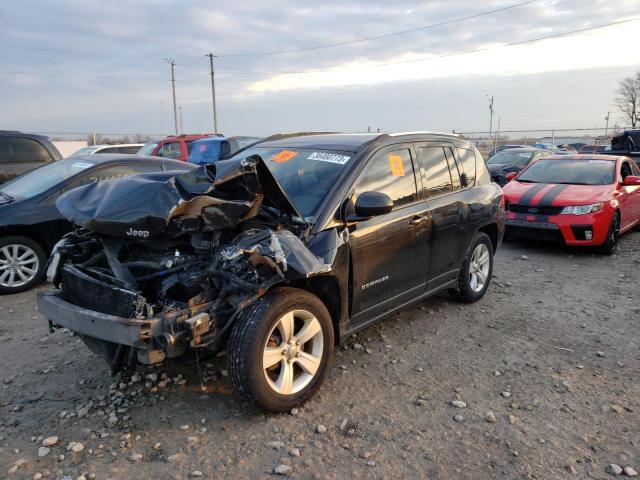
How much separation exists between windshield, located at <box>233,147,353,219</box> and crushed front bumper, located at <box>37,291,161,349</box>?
1.33 meters

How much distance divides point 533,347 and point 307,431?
7.68ft

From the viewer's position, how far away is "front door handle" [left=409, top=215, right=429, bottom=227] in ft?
13.5

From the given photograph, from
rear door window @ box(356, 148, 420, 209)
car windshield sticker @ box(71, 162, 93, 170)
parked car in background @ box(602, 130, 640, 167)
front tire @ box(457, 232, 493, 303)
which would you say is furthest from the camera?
parked car in background @ box(602, 130, 640, 167)

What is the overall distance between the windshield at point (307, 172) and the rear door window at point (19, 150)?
20.3 feet

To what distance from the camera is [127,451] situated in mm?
2857

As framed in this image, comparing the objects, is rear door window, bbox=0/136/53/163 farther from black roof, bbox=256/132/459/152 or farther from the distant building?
the distant building

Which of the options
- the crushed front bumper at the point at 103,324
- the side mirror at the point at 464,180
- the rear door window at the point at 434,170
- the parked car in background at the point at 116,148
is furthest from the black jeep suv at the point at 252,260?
the parked car in background at the point at 116,148

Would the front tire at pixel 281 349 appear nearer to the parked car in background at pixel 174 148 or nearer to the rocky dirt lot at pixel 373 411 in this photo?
the rocky dirt lot at pixel 373 411

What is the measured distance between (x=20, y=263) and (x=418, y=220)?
453cm

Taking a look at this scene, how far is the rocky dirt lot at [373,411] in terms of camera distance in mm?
2764

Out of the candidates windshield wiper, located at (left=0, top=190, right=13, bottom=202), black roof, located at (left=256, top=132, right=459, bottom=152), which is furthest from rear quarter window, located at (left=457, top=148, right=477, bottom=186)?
windshield wiper, located at (left=0, top=190, right=13, bottom=202)

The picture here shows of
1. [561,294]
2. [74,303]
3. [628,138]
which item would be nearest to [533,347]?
[561,294]

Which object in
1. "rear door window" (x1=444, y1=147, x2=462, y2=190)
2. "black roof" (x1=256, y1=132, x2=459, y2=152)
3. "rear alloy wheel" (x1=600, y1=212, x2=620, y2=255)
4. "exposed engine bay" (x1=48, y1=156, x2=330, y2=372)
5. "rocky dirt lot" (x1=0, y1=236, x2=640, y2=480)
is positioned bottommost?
"rocky dirt lot" (x1=0, y1=236, x2=640, y2=480)

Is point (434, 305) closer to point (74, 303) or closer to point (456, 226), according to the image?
point (456, 226)
